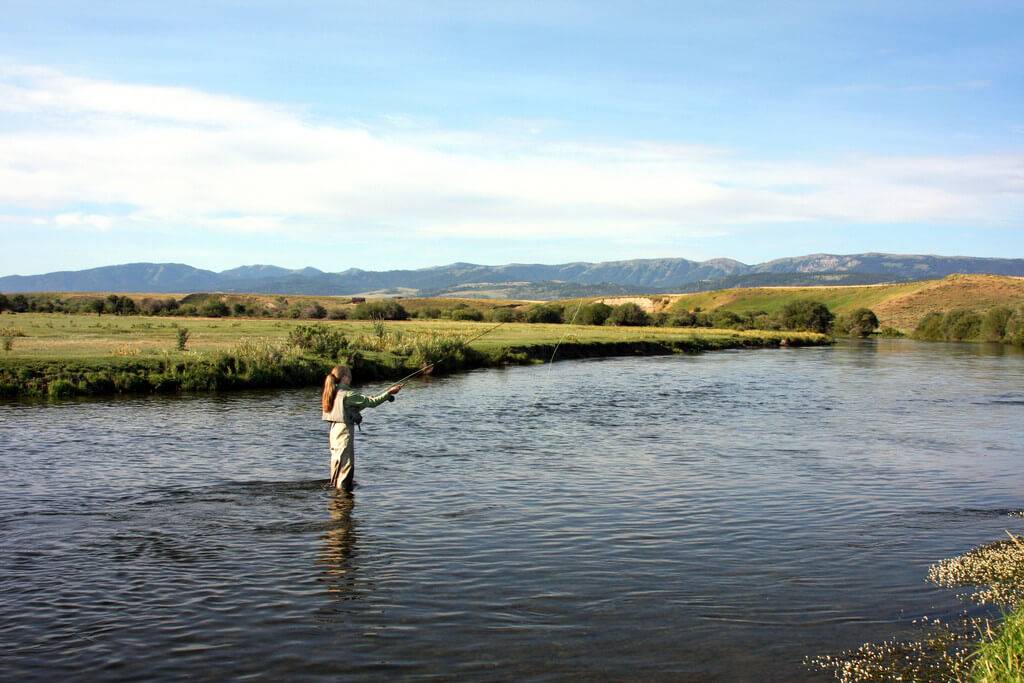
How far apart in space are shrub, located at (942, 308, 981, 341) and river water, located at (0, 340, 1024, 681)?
247 ft

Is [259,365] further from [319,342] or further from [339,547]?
[339,547]

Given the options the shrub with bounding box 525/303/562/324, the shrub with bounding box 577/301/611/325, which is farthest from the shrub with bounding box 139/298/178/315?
the shrub with bounding box 577/301/611/325

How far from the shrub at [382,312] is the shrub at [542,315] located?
14.5 metres

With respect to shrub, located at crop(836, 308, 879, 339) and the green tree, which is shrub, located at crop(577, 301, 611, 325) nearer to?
shrub, located at crop(836, 308, 879, 339)

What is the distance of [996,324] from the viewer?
87.4 m

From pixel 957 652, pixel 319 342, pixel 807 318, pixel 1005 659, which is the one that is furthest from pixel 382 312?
pixel 1005 659

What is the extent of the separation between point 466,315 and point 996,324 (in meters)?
52.7

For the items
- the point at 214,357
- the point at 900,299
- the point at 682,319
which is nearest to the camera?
the point at 214,357

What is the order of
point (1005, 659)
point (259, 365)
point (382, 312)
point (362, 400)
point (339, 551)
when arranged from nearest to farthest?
point (1005, 659) → point (339, 551) → point (362, 400) → point (259, 365) → point (382, 312)

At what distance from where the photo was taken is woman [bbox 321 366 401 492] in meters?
14.0

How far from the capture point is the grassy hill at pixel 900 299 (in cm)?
12394

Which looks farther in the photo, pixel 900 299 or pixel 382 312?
pixel 900 299

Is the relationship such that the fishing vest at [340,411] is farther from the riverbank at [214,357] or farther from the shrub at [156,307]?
the shrub at [156,307]

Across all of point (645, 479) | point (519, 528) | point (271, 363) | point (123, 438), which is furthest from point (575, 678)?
point (271, 363)
